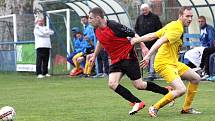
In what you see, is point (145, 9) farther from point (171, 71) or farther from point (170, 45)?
point (171, 71)

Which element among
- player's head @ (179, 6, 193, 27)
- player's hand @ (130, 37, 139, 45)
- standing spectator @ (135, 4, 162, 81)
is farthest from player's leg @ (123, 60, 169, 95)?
standing spectator @ (135, 4, 162, 81)

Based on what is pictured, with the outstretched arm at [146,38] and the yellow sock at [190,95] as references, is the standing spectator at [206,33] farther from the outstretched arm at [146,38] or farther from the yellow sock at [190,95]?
the outstretched arm at [146,38]

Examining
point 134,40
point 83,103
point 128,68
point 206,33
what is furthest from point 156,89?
point 206,33

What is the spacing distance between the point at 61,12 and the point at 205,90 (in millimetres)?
10824

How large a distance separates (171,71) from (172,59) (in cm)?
24

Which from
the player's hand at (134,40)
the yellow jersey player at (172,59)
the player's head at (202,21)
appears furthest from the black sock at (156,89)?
the player's head at (202,21)

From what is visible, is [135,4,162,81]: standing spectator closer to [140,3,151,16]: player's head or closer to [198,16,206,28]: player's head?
[140,3,151,16]: player's head

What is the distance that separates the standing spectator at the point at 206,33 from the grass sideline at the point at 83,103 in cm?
161

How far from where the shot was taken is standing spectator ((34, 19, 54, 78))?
20.5 meters

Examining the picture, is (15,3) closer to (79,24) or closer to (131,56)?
(79,24)

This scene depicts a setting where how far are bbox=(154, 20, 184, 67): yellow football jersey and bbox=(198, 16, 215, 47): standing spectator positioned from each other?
7.71 meters

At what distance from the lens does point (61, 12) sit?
23.6 meters

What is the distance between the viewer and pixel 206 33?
1702 centimetres

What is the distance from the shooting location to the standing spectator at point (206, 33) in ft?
55.7
